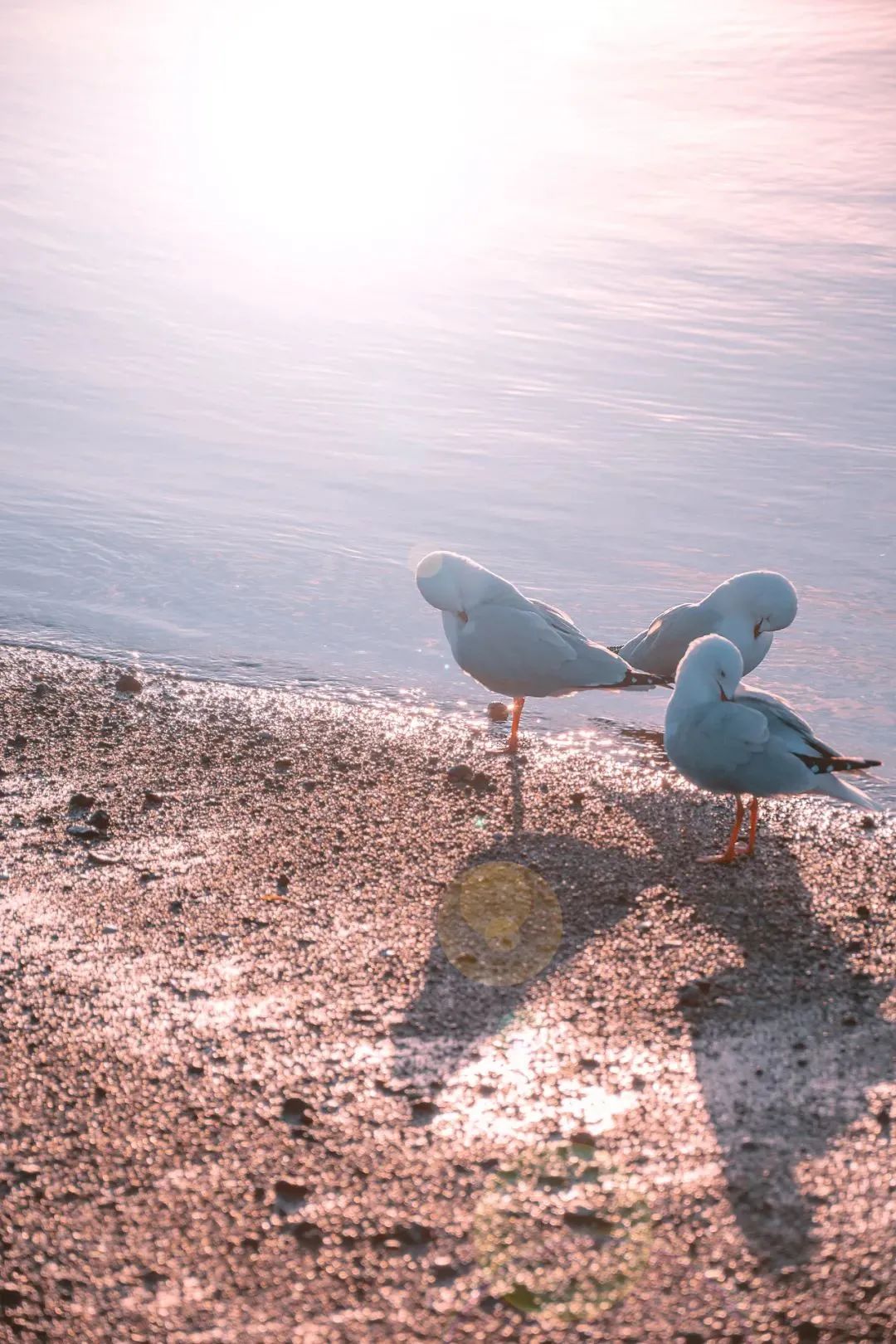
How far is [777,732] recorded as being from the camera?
5.85m

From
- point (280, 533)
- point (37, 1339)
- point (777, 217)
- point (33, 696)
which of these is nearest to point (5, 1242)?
point (37, 1339)

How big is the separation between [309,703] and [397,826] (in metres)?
1.89

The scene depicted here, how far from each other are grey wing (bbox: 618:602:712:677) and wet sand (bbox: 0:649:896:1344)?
3.74 feet

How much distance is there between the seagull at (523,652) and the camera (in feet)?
23.6

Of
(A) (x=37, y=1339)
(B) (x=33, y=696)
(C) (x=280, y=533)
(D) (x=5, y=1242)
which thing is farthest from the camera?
(C) (x=280, y=533)

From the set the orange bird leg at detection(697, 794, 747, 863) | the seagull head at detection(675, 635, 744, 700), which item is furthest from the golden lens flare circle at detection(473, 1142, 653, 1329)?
the seagull head at detection(675, 635, 744, 700)

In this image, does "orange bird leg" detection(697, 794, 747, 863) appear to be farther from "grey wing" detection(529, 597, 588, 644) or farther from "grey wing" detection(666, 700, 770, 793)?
"grey wing" detection(529, 597, 588, 644)

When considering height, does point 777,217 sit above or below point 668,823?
above

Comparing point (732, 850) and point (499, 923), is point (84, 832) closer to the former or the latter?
point (499, 923)

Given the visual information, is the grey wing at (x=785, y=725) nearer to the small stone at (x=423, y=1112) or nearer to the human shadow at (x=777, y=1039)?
the human shadow at (x=777, y=1039)

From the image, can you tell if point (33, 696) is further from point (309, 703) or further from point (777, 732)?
point (777, 732)

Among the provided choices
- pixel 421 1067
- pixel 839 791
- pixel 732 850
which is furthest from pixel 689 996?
pixel 839 791

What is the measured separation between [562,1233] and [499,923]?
173cm

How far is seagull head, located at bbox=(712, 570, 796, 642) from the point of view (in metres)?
7.77
